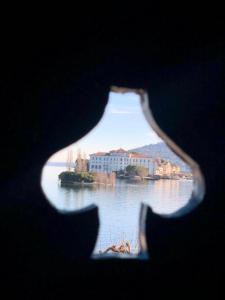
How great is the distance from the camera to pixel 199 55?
50.0 inches

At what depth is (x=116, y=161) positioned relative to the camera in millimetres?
52594

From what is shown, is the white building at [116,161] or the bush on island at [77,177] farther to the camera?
the white building at [116,161]

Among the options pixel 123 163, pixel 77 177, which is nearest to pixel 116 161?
pixel 123 163

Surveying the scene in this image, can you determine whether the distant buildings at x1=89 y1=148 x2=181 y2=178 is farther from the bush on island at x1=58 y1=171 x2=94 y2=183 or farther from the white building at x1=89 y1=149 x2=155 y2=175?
the bush on island at x1=58 y1=171 x2=94 y2=183

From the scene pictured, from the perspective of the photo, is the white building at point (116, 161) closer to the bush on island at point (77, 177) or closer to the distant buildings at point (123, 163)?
the distant buildings at point (123, 163)

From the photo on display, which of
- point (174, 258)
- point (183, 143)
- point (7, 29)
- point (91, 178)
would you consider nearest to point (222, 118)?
point (183, 143)

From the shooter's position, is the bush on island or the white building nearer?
the bush on island

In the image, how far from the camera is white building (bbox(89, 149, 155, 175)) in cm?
5003

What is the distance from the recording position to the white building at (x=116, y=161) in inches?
1970

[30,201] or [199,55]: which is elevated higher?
[199,55]

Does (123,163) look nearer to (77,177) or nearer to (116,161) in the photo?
(116,161)

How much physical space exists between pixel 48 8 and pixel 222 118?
710 mm

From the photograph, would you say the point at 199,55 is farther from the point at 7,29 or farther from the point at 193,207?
the point at 7,29

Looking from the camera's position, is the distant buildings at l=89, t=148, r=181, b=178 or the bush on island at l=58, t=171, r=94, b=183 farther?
the distant buildings at l=89, t=148, r=181, b=178
